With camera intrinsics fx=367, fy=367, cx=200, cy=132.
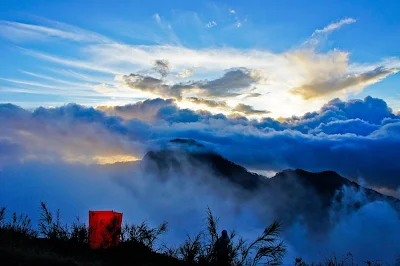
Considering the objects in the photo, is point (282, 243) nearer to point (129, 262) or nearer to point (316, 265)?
point (316, 265)

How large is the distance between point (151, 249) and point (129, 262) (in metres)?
1.94

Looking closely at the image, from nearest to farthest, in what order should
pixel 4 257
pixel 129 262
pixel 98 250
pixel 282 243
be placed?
pixel 4 257, pixel 282 243, pixel 129 262, pixel 98 250

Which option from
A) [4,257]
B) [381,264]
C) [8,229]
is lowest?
[381,264]

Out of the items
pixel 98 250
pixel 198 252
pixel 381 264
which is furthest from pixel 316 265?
pixel 98 250

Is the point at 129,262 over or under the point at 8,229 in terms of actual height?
under

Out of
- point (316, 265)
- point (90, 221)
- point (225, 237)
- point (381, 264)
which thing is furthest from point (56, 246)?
point (381, 264)

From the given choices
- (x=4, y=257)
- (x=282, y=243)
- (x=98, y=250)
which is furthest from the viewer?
(x=98, y=250)

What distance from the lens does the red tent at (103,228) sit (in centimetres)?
1725

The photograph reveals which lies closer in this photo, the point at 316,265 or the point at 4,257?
the point at 4,257

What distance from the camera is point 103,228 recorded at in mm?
17562

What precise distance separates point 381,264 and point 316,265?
110 inches

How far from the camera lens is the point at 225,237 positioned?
48.5 ft

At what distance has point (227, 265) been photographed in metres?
14.9

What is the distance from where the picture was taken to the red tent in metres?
17.2
